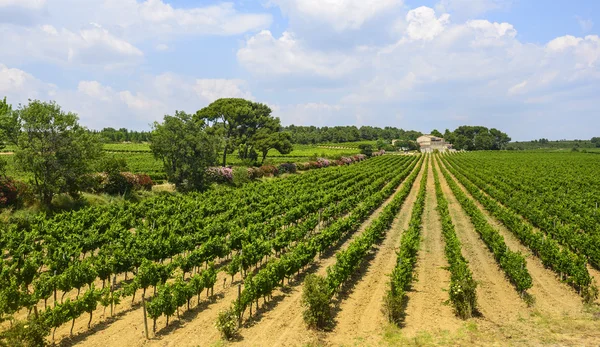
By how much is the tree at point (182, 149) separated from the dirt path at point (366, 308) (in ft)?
80.7

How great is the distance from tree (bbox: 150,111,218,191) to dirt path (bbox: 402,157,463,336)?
2506 cm

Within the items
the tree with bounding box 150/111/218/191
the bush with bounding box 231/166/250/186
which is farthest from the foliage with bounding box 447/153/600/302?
the tree with bounding box 150/111/218/191

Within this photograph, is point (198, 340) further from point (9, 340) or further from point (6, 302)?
point (6, 302)

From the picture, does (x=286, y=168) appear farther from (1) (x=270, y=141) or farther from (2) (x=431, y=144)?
(2) (x=431, y=144)

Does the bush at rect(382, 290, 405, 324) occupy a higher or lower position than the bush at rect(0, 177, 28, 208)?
lower

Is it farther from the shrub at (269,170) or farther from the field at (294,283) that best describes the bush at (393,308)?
the shrub at (269,170)

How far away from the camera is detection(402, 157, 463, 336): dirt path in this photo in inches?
484

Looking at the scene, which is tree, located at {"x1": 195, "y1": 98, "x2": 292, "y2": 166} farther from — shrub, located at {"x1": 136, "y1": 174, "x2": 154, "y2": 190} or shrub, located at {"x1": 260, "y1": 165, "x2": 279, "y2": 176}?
shrub, located at {"x1": 136, "y1": 174, "x2": 154, "y2": 190}

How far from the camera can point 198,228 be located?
22516mm

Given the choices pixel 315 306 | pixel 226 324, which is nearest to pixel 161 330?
pixel 226 324

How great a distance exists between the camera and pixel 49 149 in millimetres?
27359

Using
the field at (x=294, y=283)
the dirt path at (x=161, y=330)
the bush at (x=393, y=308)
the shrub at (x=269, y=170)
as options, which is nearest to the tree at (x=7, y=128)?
the field at (x=294, y=283)

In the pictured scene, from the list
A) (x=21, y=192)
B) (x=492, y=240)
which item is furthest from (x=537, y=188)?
(x=21, y=192)

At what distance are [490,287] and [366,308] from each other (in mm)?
5984
